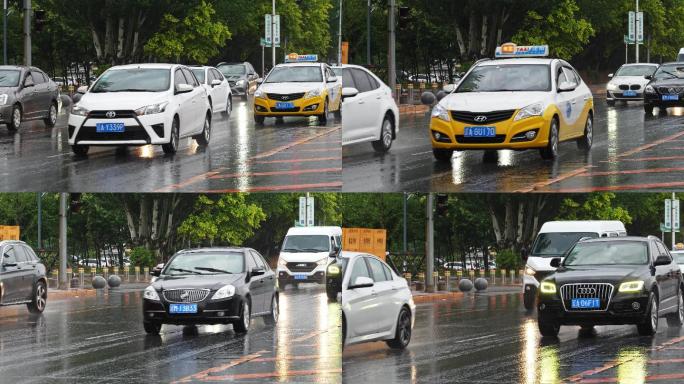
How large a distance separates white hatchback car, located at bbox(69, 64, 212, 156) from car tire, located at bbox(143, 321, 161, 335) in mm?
2205

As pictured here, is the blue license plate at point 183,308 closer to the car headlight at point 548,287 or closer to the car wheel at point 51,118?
the car headlight at point 548,287

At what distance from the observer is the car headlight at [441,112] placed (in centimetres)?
1498

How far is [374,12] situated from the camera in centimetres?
1207

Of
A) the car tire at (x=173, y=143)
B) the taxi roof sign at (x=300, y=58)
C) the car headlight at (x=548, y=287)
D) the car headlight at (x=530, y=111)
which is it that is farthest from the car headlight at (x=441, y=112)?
the car tire at (x=173, y=143)

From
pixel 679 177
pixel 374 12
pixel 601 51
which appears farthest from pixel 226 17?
pixel 601 51

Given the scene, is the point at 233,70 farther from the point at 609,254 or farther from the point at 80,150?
the point at 609,254

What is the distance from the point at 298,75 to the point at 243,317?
4.11 m

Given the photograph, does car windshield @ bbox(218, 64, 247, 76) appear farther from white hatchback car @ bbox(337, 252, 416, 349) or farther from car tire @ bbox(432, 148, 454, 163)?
white hatchback car @ bbox(337, 252, 416, 349)

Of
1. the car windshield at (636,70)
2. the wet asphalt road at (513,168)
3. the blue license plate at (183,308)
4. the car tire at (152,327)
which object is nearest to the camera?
the wet asphalt road at (513,168)

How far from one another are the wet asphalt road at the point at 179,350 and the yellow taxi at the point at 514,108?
2600mm

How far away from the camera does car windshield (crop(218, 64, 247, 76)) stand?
15.1 m

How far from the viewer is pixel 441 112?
15.0m

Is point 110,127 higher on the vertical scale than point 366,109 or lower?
lower

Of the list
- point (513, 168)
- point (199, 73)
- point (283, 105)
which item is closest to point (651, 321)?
point (513, 168)
